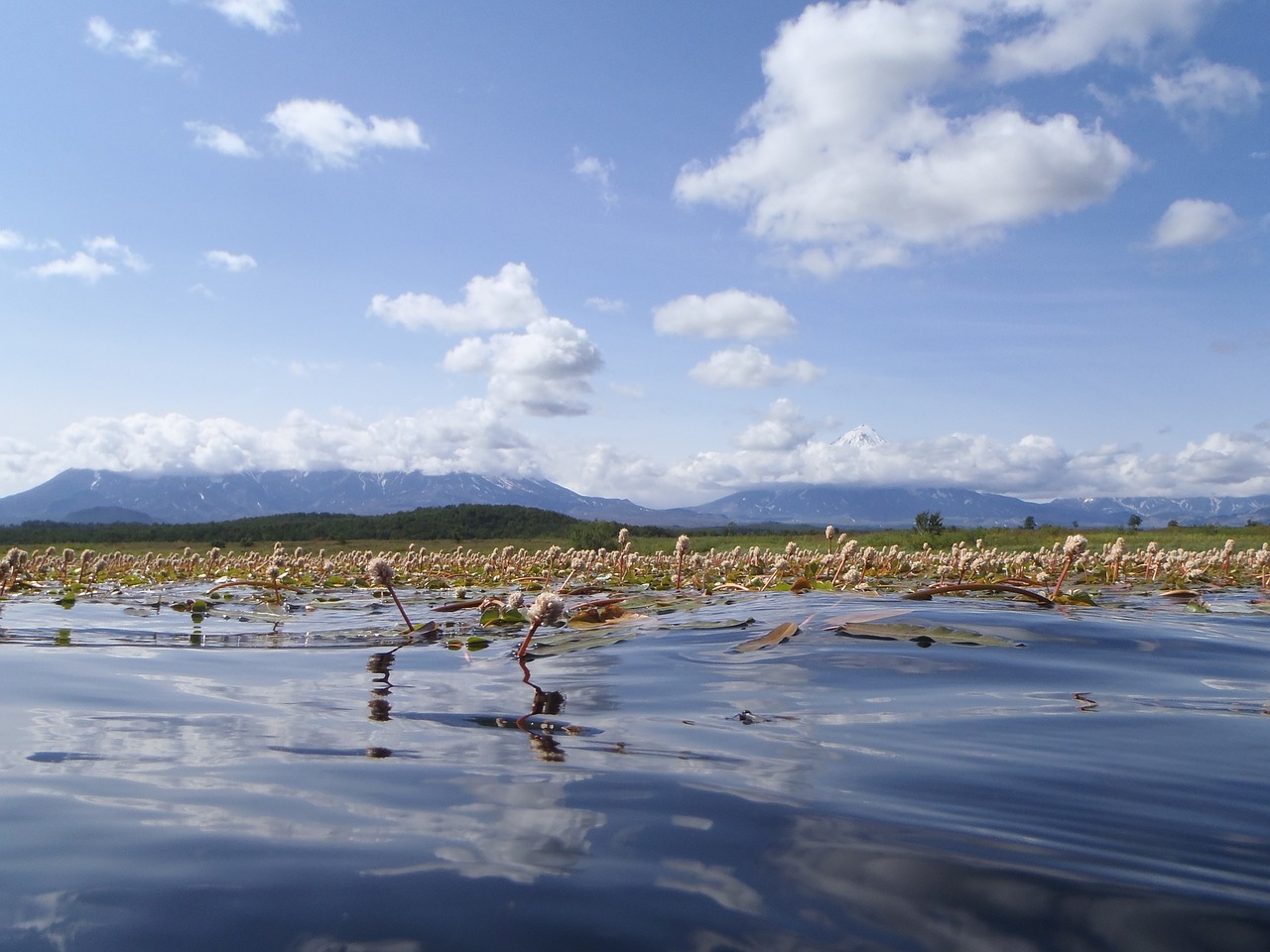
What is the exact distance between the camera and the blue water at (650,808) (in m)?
0.89

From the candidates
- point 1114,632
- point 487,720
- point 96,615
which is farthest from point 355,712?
point 96,615

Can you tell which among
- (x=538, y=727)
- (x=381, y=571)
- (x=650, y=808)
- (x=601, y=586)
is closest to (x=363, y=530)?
(x=601, y=586)

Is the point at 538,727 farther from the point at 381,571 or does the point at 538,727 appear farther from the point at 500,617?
the point at 500,617

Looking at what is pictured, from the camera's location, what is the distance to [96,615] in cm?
602

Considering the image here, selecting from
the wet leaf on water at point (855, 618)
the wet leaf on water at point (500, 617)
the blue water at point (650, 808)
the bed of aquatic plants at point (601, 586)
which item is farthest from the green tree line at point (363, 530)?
the blue water at point (650, 808)

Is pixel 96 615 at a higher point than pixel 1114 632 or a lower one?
lower

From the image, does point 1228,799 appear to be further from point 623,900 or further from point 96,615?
point 96,615

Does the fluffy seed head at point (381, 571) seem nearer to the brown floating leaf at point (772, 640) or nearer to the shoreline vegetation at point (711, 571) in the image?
the shoreline vegetation at point (711, 571)

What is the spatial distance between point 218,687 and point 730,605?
3.35m

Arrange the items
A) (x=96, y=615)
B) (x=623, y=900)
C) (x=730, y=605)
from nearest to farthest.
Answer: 1. (x=623, y=900)
2. (x=730, y=605)
3. (x=96, y=615)

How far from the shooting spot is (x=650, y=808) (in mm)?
1302

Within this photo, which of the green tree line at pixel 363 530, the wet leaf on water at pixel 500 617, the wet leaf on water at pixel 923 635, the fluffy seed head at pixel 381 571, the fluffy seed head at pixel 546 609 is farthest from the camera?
the green tree line at pixel 363 530

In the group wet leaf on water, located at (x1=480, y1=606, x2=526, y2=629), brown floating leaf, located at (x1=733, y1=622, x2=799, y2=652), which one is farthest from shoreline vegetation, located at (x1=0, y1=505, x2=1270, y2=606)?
brown floating leaf, located at (x1=733, y1=622, x2=799, y2=652)

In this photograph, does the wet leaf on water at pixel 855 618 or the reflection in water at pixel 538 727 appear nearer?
the reflection in water at pixel 538 727
